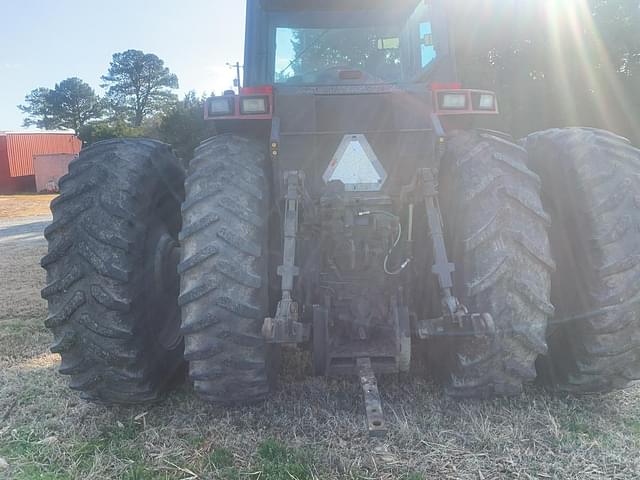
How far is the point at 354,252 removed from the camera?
10.3ft

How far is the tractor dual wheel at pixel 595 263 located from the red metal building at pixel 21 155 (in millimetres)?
38816

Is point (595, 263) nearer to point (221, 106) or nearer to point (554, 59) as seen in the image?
point (221, 106)

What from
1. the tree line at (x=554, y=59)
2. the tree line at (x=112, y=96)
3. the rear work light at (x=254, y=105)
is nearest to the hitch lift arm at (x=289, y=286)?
the rear work light at (x=254, y=105)

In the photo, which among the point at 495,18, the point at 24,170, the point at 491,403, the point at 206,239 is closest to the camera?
the point at 206,239

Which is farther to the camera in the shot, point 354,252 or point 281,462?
point 354,252

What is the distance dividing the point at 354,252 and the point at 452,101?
1.13 meters

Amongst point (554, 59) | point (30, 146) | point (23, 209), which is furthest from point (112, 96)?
point (554, 59)

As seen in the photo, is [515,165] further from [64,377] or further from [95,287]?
[64,377]

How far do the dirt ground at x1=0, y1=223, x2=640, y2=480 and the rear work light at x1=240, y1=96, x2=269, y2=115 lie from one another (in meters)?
1.75

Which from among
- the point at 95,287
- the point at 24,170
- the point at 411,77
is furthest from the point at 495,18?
the point at 24,170

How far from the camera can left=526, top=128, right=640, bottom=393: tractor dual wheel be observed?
293 centimetres

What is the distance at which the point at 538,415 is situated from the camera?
3.15 m

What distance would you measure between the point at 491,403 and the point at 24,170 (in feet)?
133

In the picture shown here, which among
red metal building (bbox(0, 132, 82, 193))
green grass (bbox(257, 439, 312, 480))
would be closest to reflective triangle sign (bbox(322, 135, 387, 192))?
green grass (bbox(257, 439, 312, 480))
